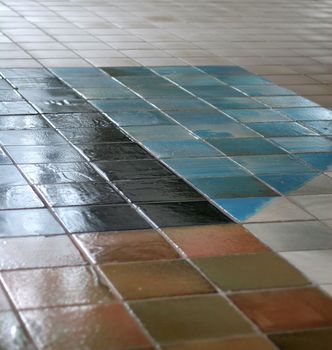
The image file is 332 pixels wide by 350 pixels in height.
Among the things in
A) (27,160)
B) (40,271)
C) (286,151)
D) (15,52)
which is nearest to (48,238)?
(40,271)

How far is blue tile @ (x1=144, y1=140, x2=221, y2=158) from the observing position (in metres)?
4.31

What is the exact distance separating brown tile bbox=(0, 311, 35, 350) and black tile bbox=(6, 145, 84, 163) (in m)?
1.52

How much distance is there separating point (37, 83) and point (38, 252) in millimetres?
2616

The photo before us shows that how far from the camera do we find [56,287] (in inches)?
111

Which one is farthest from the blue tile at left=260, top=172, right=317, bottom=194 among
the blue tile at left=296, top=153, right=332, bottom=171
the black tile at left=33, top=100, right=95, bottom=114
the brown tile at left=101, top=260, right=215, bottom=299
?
the black tile at left=33, top=100, right=95, bottom=114

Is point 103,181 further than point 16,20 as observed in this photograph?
No

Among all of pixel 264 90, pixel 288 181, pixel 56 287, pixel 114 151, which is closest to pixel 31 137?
pixel 114 151

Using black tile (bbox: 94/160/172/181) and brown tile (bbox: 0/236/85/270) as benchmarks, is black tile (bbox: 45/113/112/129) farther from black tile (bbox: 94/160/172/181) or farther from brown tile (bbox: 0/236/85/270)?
brown tile (bbox: 0/236/85/270)

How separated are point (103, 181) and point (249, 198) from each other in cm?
64

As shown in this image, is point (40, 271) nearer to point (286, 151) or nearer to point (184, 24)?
point (286, 151)

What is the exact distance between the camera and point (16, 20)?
7.66 m

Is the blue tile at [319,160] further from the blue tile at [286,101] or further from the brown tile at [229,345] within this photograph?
the brown tile at [229,345]

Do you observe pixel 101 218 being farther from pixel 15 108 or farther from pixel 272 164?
pixel 15 108

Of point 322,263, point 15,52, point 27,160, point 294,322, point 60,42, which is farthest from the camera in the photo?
point 60,42
